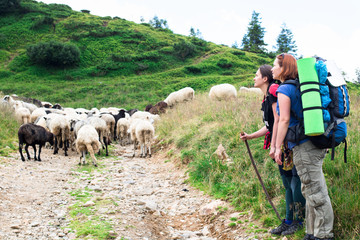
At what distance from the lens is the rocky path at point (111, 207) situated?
405 cm

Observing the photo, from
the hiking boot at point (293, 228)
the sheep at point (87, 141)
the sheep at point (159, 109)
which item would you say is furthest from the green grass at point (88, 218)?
the sheep at point (159, 109)

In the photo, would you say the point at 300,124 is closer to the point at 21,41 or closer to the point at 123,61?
the point at 123,61

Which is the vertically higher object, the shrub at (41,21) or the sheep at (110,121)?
the shrub at (41,21)

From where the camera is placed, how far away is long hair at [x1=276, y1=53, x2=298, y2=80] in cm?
334

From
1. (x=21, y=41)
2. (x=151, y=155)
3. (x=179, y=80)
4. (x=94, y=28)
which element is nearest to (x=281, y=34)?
(x=179, y=80)

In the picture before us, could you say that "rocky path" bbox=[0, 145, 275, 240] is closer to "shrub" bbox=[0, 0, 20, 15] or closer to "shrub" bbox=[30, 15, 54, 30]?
"shrub" bbox=[30, 15, 54, 30]

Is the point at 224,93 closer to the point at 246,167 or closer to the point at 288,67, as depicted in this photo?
the point at 246,167

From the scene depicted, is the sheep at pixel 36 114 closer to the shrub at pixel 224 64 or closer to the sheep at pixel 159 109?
the sheep at pixel 159 109

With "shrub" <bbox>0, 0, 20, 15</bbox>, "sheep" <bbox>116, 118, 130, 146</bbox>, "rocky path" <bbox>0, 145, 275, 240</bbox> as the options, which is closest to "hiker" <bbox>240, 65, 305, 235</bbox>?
"rocky path" <bbox>0, 145, 275, 240</bbox>

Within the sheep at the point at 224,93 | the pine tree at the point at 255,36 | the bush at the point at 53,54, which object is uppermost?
the pine tree at the point at 255,36

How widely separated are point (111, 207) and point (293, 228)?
301 cm

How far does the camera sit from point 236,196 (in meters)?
5.00

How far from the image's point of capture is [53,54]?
129 feet

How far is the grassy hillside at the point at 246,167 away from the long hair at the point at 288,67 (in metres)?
1.65
